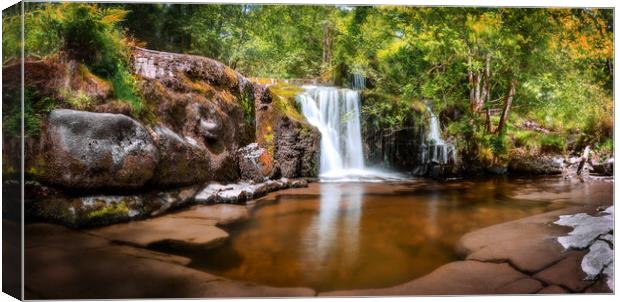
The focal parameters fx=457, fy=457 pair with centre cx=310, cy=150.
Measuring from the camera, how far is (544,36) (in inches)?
177

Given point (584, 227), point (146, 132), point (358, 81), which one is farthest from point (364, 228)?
point (146, 132)

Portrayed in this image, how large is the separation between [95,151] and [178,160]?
790 mm

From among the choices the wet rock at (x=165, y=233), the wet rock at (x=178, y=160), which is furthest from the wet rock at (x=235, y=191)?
the wet rock at (x=165, y=233)

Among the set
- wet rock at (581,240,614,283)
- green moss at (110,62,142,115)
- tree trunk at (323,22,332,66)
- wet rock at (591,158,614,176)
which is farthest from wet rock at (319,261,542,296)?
green moss at (110,62,142,115)

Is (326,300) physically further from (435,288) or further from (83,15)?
(83,15)

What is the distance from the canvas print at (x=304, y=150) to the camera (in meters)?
3.78

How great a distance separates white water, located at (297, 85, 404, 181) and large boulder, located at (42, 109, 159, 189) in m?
1.77

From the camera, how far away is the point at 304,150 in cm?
507

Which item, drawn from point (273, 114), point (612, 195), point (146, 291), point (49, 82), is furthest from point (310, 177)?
point (612, 195)

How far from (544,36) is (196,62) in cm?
341

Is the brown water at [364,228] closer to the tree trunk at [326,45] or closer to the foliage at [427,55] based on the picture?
the foliage at [427,55]

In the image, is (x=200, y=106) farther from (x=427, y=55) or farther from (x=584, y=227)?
(x=584, y=227)

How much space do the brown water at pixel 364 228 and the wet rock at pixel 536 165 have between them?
4.3 inches

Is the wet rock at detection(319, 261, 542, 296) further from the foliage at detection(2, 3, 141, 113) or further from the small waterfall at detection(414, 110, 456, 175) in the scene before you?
the foliage at detection(2, 3, 141, 113)
